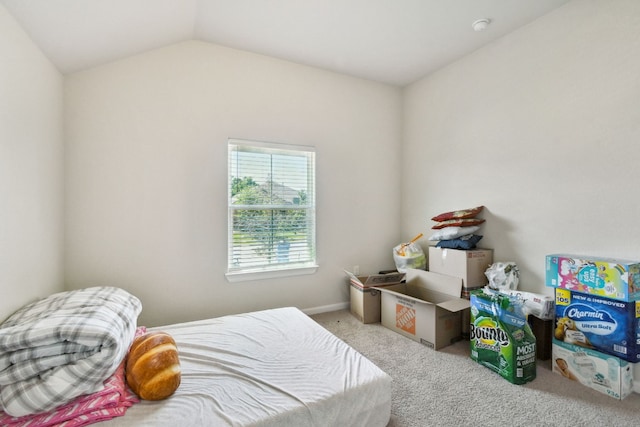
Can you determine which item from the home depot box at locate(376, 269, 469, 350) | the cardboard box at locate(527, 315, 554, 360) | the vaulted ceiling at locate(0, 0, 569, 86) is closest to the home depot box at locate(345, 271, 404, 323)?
the home depot box at locate(376, 269, 469, 350)

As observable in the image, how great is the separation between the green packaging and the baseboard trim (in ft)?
4.88

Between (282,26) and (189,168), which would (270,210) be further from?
(282,26)

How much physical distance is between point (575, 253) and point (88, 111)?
3.98 m

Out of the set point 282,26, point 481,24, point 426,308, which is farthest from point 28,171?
point 481,24

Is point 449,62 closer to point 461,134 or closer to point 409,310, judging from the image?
point 461,134

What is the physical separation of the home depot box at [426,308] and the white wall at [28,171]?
2685 mm

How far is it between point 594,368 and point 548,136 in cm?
170

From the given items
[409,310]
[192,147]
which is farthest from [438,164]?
[192,147]

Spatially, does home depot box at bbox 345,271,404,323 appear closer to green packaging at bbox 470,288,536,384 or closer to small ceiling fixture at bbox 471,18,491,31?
green packaging at bbox 470,288,536,384

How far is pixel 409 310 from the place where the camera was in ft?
8.52

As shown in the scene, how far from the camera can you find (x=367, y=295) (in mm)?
2984

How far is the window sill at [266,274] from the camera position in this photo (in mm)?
2828

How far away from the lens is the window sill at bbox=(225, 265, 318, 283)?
2.83 metres

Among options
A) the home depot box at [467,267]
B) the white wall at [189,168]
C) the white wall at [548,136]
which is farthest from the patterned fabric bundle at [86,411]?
the white wall at [548,136]
